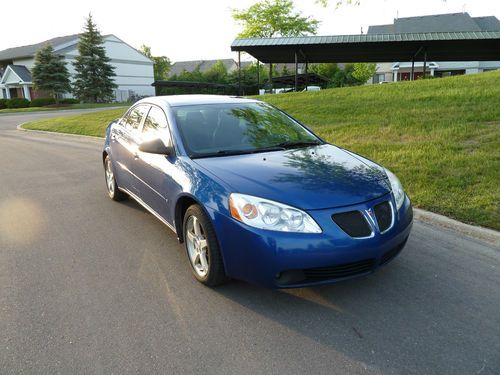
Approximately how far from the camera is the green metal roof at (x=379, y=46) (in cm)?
1950

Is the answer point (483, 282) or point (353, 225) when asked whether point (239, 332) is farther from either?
point (483, 282)

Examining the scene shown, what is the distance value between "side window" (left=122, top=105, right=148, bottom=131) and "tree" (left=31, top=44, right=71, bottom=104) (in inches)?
1588

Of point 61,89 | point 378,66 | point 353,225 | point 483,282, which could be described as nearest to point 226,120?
point 353,225

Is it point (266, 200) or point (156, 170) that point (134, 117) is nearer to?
point (156, 170)

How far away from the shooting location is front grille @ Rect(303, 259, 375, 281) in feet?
9.69

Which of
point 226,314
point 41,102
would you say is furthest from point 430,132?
Answer: point 41,102

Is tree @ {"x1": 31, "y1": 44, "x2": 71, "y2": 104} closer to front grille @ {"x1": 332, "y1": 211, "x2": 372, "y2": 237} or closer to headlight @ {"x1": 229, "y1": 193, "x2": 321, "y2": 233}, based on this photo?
headlight @ {"x1": 229, "y1": 193, "x2": 321, "y2": 233}

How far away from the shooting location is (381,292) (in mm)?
3322

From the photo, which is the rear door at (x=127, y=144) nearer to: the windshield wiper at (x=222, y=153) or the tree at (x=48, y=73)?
the windshield wiper at (x=222, y=153)

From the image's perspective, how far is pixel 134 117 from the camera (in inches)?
212

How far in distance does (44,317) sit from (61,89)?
43.9 metres

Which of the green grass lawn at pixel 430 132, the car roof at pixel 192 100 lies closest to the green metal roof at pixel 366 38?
the green grass lawn at pixel 430 132

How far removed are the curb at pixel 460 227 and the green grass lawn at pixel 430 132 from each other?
131 mm

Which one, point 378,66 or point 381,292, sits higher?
point 378,66
